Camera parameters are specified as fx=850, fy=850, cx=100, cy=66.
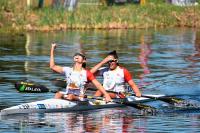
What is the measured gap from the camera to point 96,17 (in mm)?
68188

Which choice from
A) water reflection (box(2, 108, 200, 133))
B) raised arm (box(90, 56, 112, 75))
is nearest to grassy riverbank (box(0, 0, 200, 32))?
raised arm (box(90, 56, 112, 75))

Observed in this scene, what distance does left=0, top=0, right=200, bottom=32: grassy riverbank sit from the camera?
64250 millimetres

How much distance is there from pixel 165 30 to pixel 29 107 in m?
48.3

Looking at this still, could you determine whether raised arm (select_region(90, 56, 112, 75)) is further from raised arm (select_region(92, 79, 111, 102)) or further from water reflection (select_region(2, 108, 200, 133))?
water reflection (select_region(2, 108, 200, 133))

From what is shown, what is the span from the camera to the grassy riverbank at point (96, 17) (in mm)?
64250

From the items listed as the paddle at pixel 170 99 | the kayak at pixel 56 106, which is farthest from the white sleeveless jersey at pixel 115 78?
the paddle at pixel 170 99

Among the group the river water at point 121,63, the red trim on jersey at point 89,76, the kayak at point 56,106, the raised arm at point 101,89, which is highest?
the red trim on jersey at point 89,76

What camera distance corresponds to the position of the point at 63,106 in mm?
23797

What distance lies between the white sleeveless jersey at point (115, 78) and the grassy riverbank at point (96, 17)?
123 ft

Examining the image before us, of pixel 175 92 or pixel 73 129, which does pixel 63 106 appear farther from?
pixel 175 92

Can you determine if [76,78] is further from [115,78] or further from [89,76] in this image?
[115,78]

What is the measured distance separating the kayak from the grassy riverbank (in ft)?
126

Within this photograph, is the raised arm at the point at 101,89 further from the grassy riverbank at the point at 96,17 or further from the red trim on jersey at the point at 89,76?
the grassy riverbank at the point at 96,17

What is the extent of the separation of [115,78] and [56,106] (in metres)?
2.66
